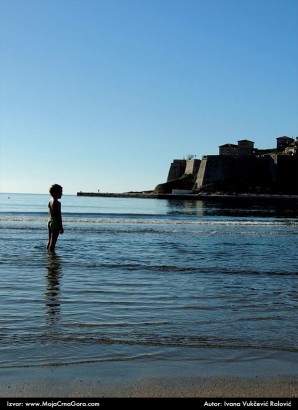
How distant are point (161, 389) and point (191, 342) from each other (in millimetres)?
1209

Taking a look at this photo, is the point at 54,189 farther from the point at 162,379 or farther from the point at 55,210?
the point at 162,379

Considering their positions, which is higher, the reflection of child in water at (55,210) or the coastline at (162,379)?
the reflection of child in water at (55,210)

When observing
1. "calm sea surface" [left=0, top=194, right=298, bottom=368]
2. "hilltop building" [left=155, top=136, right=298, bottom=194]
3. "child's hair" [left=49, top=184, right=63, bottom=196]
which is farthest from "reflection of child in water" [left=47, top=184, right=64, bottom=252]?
"hilltop building" [left=155, top=136, right=298, bottom=194]

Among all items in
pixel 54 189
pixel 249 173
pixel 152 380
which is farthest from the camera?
pixel 249 173

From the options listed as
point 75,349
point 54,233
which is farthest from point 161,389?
point 54,233

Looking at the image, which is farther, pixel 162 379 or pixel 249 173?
pixel 249 173

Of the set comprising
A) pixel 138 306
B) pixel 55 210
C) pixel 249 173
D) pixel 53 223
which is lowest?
pixel 138 306
